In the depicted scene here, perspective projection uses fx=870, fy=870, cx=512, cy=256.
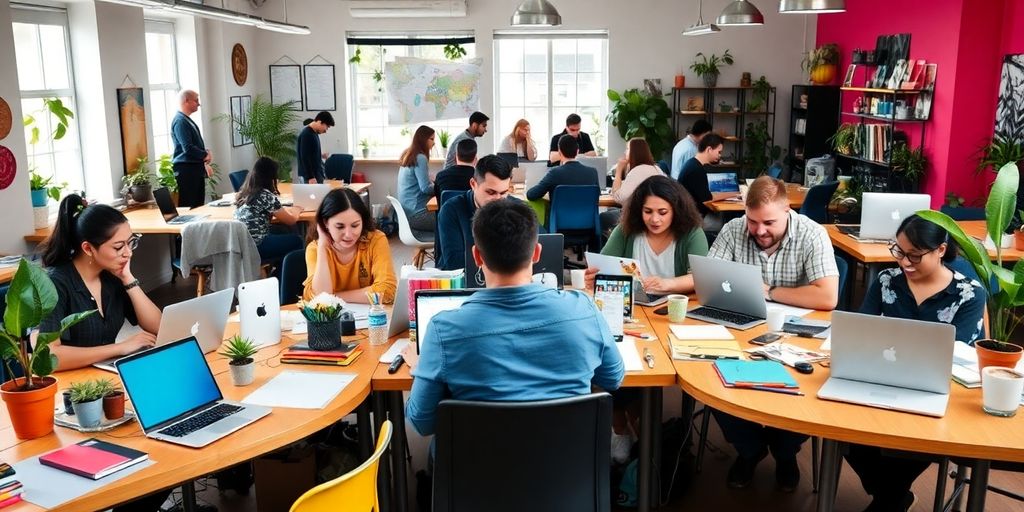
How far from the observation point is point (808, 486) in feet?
12.3

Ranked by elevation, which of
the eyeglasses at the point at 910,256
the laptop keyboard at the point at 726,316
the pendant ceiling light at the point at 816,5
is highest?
the pendant ceiling light at the point at 816,5

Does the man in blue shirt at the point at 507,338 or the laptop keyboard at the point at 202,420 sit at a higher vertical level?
the man in blue shirt at the point at 507,338

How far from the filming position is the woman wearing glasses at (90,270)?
3.17 meters

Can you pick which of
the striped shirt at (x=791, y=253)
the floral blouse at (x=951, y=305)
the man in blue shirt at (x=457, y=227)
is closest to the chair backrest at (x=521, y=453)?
the floral blouse at (x=951, y=305)

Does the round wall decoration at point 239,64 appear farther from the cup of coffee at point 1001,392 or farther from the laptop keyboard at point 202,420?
the cup of coffee at point 1001,392

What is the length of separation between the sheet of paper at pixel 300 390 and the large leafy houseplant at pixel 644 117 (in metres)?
7.85

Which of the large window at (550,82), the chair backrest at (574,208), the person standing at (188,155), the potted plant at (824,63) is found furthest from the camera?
the large window at (550,82)

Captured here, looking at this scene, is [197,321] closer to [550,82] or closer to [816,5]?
[816,5]

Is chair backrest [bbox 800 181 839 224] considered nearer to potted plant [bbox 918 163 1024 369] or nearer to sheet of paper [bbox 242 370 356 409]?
potted plant [bbox 918 163 1024 369]

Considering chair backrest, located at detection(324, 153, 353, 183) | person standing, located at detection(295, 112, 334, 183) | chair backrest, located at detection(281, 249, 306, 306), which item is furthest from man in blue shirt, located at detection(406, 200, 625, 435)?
chair backrest, located at detection(324, 153, 353, 183)

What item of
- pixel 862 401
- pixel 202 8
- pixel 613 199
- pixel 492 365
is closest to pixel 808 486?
pixel 862 401

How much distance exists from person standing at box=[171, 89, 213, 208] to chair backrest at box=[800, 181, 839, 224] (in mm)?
5382

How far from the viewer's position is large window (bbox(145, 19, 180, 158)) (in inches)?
333

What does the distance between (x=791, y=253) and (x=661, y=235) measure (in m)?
0.59
